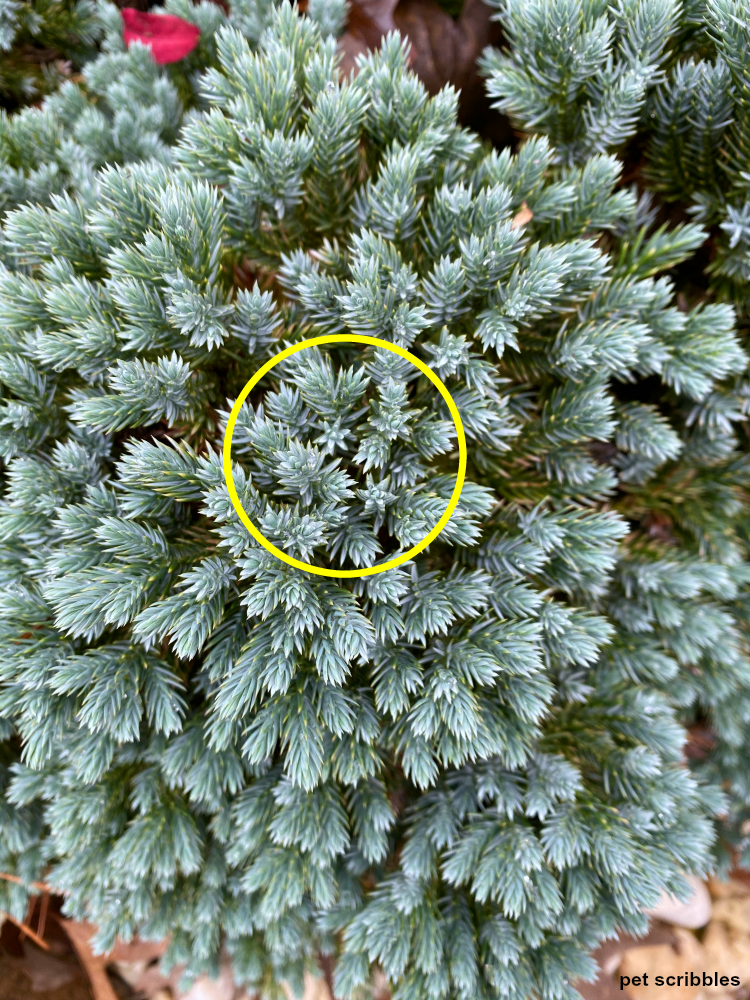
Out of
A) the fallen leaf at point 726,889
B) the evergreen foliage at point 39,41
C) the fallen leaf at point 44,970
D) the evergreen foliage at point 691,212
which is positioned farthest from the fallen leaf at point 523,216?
the fallen leaf at point 44,970

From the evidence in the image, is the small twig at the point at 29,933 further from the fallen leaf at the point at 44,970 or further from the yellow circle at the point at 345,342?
the yellow circle at the point at 345,342

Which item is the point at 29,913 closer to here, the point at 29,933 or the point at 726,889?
the point at 29,933

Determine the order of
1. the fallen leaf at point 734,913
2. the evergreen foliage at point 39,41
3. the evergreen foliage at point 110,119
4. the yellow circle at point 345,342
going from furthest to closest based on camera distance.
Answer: the fallen leaf at point 734,913 < the evergreen foliage at point 39,41 < the evergreen foliage at point 110,119 < the yellow circle at point 345,342

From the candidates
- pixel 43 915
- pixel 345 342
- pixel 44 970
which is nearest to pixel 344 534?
pixel 345 342

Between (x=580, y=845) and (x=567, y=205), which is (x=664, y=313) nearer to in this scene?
(x=567, y=205)

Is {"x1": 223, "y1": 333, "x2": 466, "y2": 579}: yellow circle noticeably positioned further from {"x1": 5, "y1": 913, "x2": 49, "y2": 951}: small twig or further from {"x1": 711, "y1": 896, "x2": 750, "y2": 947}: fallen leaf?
{"x1": 711, "y1": 896, "x2": 750, "y2": 947}: fallen leaf

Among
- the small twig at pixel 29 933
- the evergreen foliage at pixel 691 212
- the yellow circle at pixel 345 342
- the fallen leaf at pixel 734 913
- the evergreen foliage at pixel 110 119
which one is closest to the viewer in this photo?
the yellow circle at pixel 345 342

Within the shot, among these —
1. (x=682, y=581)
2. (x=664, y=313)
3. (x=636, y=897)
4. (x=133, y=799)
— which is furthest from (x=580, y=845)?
(x=664, y=313)
